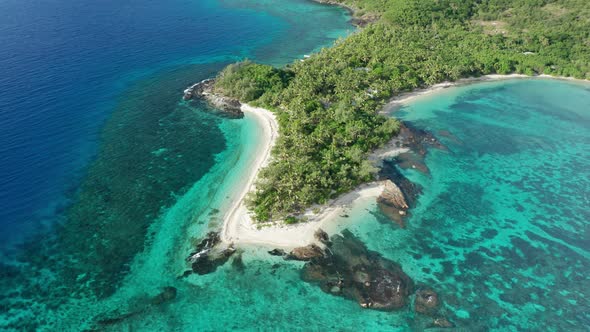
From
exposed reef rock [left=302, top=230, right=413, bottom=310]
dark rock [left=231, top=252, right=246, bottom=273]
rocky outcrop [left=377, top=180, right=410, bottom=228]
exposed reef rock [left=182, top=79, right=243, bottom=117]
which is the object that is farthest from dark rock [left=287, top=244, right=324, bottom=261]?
exposed reef rock [left=182, top=79, right=243, bottom=117]

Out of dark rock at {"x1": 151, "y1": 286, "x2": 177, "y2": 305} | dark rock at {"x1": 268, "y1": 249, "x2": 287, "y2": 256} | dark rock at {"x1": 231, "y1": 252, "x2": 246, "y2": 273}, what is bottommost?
dark rock at {"x1": 151, "y1": 286, "x2": 177, "y2": 305}

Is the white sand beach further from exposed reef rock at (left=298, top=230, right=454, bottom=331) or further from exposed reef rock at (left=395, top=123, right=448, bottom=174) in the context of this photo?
exposed reef rock at (left=395, top=123, right=448, bottom=174)

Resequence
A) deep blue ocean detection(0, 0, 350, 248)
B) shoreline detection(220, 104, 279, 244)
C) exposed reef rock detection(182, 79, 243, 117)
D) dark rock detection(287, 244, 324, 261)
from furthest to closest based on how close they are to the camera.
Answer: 1. exposed reef rock detection(182, 79, 243, 117)
2. deep blue ocean detection(0, 0, 350, 248)
3. shoreline detection(220, 104, 279, 244)
4. dark rock detection(287, 244, 324, 261)

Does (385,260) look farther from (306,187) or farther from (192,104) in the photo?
(192,104)

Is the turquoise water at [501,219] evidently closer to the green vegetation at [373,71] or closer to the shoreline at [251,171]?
the green vegetation at [373,71]

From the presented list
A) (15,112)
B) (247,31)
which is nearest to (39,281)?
(15,112)

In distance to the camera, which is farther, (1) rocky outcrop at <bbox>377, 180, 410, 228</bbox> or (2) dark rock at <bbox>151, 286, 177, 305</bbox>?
(1) rocky outcrop at <bbox>377, 180, 410, 228</bbox>
